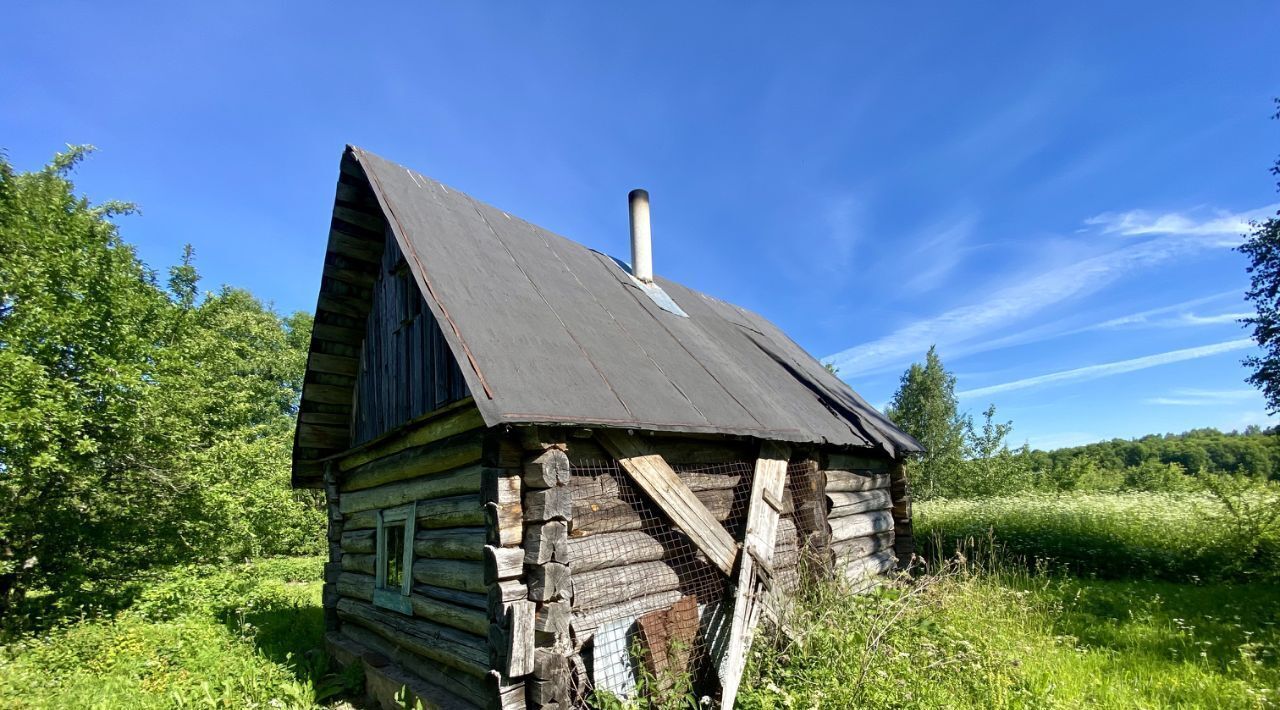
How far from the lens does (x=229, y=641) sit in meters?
7.98

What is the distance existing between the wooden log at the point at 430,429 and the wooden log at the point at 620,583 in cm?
163

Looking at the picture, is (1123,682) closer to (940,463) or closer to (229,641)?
(229,641)

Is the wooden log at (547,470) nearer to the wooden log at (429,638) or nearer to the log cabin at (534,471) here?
the log cabin at (534,471)

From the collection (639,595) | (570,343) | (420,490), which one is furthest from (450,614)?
(570,343)

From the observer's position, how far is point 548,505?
4.40m

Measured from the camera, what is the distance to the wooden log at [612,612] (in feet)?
15.2

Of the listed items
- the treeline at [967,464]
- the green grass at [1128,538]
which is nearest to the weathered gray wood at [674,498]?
the green grass at [1128,538]

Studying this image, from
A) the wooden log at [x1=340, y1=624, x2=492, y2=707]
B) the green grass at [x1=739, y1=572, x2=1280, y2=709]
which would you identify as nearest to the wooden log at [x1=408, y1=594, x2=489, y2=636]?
the wooden log at [x1=340, y1=624, x2=492, y2=707]

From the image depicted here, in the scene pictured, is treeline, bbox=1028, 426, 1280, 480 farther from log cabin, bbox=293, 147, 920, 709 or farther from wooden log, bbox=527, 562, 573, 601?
wooden log, bbox=527, 562, 573, 601

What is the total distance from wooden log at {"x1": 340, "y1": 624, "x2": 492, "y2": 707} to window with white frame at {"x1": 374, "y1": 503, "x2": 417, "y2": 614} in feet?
1.57

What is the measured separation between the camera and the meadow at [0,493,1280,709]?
480 centimetres

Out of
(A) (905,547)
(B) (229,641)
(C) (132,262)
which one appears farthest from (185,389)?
(A) (905,547)

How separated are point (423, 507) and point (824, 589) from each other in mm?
4336

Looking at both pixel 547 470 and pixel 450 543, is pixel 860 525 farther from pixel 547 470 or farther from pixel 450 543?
pixel 450 543
